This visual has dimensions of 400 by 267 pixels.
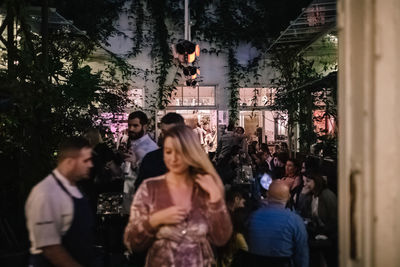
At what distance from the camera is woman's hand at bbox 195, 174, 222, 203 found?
309 centimetres

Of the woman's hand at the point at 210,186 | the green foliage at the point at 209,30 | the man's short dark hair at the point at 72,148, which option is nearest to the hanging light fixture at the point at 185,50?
the green foliage at the point at 209,30

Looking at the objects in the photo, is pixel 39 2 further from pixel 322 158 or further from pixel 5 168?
pixel 322 158

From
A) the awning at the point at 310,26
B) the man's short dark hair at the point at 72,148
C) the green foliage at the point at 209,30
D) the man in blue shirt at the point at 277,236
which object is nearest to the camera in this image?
the man's short dark hair at the point at 72,148

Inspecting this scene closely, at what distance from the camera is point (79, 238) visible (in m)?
3.34

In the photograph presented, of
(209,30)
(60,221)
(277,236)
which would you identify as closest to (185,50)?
(277,236)

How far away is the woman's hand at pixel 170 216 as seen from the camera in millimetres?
3008

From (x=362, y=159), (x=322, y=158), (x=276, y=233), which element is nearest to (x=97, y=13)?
(x=322, y=158)

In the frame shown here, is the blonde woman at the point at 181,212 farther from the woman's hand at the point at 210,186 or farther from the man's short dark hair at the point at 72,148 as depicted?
the man's short dark hair at the point at 72,148

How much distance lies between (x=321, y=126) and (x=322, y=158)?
3.25m

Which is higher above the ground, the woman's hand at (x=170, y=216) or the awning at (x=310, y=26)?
the awning at (x=310, y=26)

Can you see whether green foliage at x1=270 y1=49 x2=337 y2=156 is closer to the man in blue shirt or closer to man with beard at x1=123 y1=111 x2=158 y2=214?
man with beard at x1=123 y1=111 x2=158 y2=214

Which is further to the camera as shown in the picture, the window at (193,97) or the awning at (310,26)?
the window at (193,97)

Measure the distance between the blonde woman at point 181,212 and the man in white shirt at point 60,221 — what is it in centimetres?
38

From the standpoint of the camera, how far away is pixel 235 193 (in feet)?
20.2
